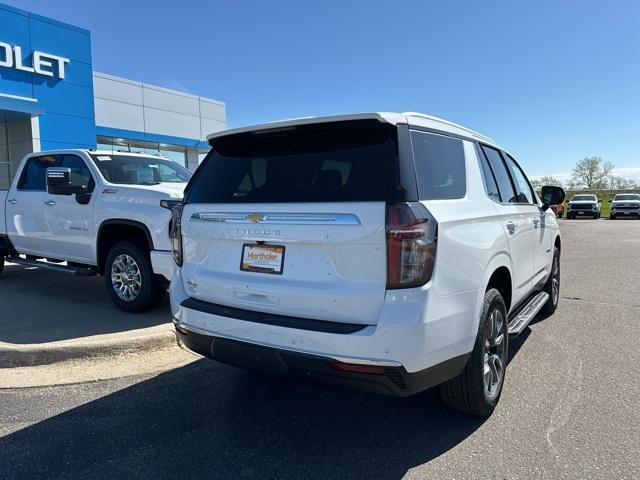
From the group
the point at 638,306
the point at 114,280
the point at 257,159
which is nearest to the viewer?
the point at 257,159

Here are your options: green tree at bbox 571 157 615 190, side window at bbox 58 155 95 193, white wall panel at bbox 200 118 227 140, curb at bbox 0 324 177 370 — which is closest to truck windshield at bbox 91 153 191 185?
side window at bbox 58 155 95 193

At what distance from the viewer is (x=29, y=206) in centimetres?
722

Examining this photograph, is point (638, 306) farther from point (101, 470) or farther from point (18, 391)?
point (18, 391)

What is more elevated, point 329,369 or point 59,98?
point 59,98

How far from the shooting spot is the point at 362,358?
2.65 metres

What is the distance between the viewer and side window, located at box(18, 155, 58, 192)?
721 centimetres

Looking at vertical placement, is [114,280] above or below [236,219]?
below

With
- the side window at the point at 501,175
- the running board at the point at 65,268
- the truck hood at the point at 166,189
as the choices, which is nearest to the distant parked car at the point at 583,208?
the side window at the point at 501,175

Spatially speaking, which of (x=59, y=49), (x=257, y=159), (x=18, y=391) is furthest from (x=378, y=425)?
(x=59, y=49)

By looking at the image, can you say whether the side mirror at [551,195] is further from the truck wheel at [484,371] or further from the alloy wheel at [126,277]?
the alloy wheel at [126,277]

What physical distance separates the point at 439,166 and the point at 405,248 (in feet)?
2.59

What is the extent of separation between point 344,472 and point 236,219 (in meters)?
1.59

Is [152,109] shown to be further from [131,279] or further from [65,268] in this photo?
[131,279]

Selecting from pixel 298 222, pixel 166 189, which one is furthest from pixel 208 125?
pixel 298 222
